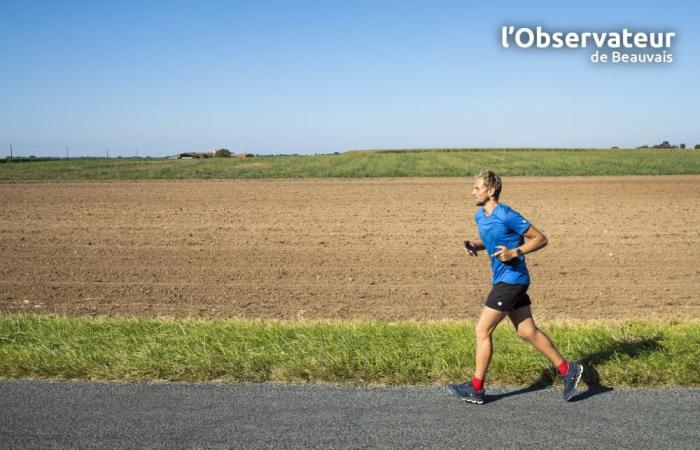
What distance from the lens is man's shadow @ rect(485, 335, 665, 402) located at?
5.32 meters

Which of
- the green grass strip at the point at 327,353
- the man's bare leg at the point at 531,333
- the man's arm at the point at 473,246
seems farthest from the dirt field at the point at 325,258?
the man's bare leg at the point at 531,333

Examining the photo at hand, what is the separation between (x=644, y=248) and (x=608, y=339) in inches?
417

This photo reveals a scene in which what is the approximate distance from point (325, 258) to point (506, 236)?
33.5 feet

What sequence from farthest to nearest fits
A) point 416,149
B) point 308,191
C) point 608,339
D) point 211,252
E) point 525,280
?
point 416,149
point 308,191
point 211,252
point 608,339
point 525,280

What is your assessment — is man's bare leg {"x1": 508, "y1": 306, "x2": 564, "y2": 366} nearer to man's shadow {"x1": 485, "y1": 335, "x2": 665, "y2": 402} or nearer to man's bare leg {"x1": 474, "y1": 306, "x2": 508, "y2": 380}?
man's bare leg {"x1": 474, "y1": 306, "x2": 508, "y2": 380}

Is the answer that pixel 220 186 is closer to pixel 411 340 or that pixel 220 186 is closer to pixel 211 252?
pixel 211 252

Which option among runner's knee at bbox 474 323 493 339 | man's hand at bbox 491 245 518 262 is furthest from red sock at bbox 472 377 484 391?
man's hand at bbox 491 245 518 262

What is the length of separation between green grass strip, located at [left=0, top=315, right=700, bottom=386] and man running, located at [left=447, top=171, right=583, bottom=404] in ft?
1.66

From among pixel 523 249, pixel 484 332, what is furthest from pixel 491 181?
pixel 484 332

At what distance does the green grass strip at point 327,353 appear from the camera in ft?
18.6

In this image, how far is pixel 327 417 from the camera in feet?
15.4

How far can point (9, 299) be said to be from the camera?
11.4m

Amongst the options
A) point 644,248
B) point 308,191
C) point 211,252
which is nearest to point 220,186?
point 308,191

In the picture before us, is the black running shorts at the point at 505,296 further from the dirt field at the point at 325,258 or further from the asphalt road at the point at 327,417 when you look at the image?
the dirt field at the point at 325,258
